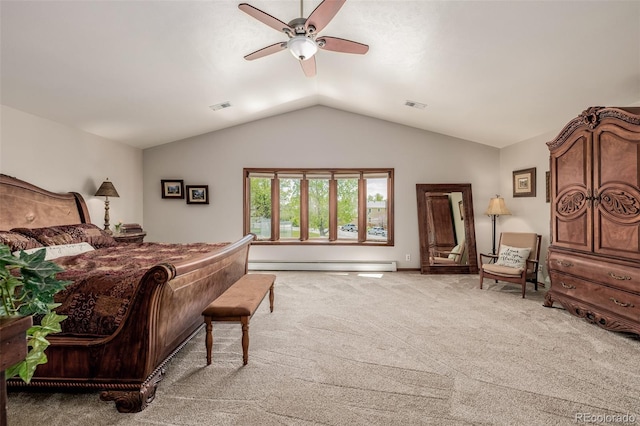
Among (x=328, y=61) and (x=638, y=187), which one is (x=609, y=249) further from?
(x=328, y=61)

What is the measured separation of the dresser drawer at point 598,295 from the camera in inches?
108

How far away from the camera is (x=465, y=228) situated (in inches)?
227

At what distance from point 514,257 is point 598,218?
1.54 m

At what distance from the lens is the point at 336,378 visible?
7.24ft

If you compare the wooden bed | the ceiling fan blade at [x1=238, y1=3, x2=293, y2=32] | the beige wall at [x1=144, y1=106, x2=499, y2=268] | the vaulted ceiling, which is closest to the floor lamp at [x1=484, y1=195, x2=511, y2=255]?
the beige wall at [x1=144, y1=106, x2=499, y2=268]

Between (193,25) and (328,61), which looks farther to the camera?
(328,61)

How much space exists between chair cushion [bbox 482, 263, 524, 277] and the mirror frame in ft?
3.96

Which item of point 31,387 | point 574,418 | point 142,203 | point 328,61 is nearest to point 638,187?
point 574,418

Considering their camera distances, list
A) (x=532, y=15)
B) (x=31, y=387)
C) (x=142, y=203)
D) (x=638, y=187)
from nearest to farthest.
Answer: (x=31, y=387), (x=532, y=15), (x=638, y=187), (x=142, y=203)

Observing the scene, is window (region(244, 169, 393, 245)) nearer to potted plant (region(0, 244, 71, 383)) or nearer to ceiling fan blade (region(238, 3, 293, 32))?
ceiling fan blade (region(238, 3, 293, 32))

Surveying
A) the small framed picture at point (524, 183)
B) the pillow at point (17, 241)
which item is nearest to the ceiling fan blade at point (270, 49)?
the pillow at point (17, 241)

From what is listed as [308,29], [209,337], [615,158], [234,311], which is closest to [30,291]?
[234,311]

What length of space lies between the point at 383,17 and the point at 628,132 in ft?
8.06

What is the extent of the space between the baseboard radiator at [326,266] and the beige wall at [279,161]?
0.15 m
